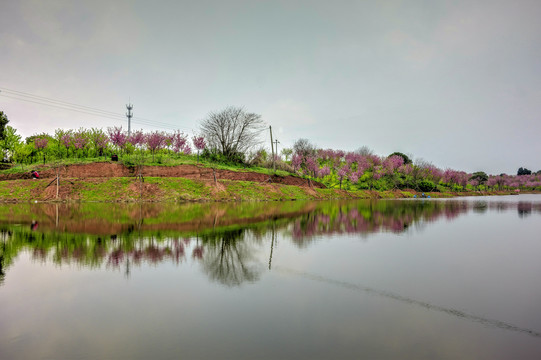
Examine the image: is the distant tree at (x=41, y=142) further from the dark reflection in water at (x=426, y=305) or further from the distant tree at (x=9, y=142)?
the dark reflection in water at (x=426, y=305)

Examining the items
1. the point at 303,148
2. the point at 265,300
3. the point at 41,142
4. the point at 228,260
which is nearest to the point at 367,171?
the point at 303,148

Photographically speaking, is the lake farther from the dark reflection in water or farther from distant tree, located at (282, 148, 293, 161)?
distant tree, located at (282, 148, 293, 161)

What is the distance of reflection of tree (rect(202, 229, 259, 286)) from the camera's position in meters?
7.45

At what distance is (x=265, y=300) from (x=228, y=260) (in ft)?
11.3

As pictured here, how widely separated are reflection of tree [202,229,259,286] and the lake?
38 millimetres

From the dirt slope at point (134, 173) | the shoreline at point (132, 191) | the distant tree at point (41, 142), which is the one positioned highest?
the distant tree at point (41, 142)

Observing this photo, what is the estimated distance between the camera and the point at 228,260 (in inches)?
358

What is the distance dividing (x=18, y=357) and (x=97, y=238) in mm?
9671

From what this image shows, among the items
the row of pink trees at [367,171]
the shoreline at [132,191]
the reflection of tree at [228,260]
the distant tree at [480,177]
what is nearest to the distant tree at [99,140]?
the shoreline at [132,191]

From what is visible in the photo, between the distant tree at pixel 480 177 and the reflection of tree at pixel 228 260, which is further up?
the distant tree at pixel 480 177

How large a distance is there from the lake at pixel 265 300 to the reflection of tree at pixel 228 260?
38mm

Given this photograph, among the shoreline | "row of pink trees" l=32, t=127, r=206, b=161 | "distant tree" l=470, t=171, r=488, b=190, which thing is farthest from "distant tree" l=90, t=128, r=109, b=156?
"distant tree" l=470, t=171, r=488, b=190

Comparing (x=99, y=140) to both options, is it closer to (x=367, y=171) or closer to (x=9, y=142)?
(x=9, y=142)

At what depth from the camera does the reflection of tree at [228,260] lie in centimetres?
745
